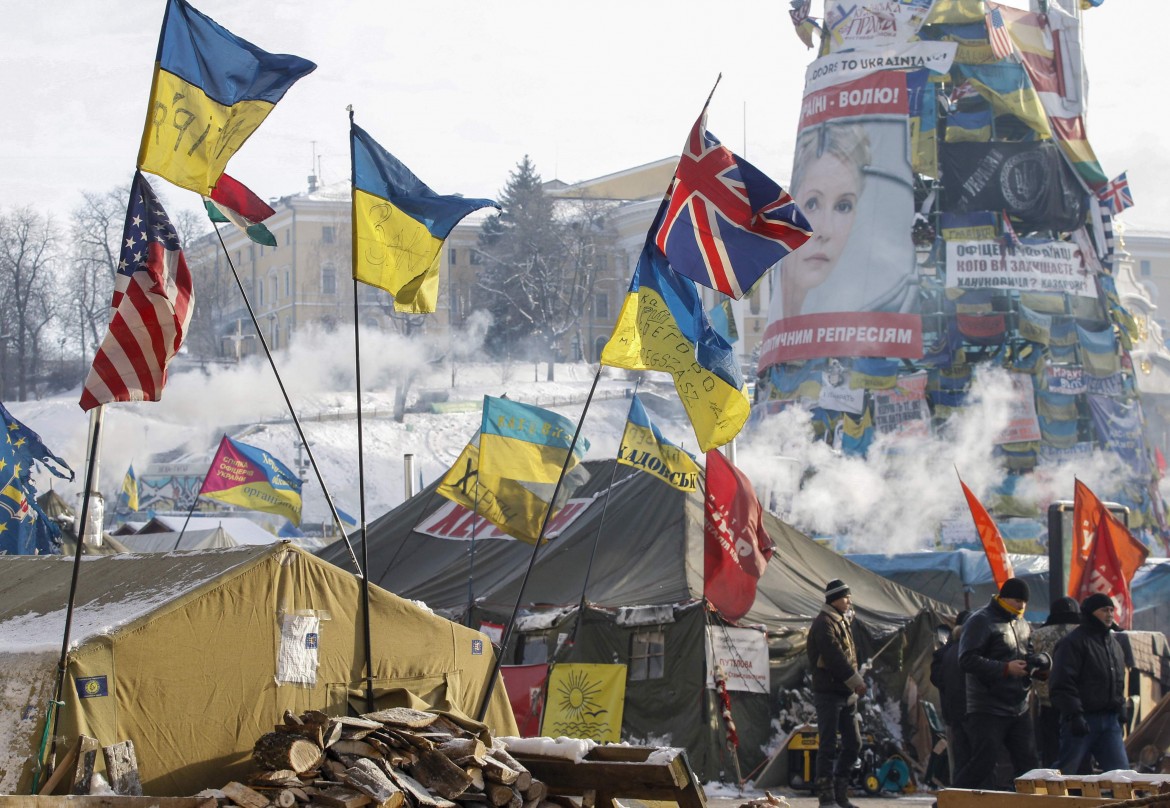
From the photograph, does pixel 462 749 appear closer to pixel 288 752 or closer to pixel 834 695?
pixel 288 752

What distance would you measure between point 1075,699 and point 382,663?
4.87 metres

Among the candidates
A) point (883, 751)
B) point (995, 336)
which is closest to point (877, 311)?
point (995, 336)

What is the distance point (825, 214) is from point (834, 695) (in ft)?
88.4

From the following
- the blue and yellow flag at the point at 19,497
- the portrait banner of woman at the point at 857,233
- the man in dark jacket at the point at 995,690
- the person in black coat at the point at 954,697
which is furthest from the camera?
the portrait banner of woman at the point at 857,233

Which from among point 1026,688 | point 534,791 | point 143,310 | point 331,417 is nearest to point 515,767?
point 534,791

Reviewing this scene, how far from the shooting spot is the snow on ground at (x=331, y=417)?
196ft

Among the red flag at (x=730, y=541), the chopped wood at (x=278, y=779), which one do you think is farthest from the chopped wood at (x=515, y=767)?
the red flag at (x=730, y=541)

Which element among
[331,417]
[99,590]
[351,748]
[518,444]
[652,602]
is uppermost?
[331,417]

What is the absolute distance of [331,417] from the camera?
217 feet

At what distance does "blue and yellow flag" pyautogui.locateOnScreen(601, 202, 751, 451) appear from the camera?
9.17m

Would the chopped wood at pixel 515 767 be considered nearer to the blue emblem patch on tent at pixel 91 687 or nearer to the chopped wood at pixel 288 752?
the chopped wood at pixel 288 752

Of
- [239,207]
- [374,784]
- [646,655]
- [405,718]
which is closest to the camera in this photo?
[374,784]

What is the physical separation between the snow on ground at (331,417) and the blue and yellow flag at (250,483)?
101 ft

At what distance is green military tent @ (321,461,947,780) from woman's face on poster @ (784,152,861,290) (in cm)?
1939
